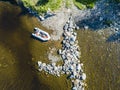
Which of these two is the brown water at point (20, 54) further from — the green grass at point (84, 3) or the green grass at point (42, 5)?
the green grass at point (84, 3)

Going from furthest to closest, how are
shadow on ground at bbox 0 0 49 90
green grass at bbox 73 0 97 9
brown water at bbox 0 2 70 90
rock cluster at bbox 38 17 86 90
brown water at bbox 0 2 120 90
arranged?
green grass at bbox 73 0 97 9 → rock cluster at bbox 38 17 86 90 → brown water at bbox 0 2 120 90 → brown water at bbox 0 2 70 90 → shadow on ground at bbox 0 0 49 90

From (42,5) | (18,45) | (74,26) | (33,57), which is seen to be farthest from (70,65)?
(42,5)

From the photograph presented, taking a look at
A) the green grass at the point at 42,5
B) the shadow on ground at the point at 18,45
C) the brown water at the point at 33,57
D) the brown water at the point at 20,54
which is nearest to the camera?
the shadow on ground at the point at 18,45

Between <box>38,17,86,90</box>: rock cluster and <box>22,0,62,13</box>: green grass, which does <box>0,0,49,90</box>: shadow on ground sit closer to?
<box>22,0,62,13</box>: green grass

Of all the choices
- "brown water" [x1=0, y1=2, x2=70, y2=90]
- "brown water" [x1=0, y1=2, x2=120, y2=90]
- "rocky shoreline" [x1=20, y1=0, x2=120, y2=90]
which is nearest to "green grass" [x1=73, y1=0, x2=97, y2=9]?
"rocky shoreline" [x1=20, y1=0, x2=120, y2=90]

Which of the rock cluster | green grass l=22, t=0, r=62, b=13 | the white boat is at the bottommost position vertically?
the rock cluster

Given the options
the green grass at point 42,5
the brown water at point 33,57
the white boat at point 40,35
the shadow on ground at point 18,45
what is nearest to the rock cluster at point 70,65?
the brown water at point 33,57

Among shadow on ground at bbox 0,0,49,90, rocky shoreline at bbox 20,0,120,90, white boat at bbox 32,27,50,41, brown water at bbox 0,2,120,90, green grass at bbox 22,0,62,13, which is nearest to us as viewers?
shadow on ground at bbox 0,0,49,90

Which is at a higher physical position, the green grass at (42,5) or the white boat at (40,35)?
the green grass at (42,5)
